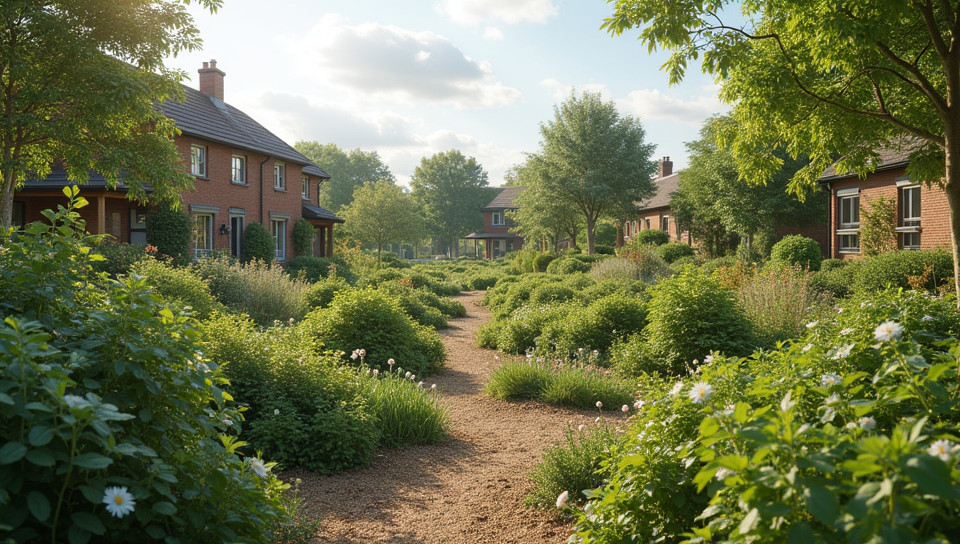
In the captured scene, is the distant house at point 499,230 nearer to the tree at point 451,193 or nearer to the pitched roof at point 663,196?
the tree at point 451,193

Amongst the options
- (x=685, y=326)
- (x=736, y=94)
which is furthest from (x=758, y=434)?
A: (x=736, y=94)

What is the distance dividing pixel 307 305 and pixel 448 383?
5492mm

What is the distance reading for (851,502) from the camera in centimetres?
160

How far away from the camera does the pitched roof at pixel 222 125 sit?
21.9 m

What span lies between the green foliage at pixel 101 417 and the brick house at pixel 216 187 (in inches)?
670

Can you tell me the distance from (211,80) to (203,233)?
8.61 metres

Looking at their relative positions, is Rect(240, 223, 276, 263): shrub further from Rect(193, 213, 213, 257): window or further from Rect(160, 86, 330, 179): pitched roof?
Rect(160, 86, 330, 179): pitched roof

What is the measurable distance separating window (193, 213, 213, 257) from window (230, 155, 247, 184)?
2190 millimetres

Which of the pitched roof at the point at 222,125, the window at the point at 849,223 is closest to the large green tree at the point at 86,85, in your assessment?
the pitched roof at the point at 222,125

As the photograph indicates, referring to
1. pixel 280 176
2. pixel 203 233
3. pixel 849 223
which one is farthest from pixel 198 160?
pixel 849 223

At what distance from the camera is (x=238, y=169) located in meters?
24.9

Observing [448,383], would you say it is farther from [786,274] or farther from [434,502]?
[786,274]

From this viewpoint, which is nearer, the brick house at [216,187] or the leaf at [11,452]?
the leaf at [11,452]

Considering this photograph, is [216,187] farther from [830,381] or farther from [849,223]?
[830,381]
